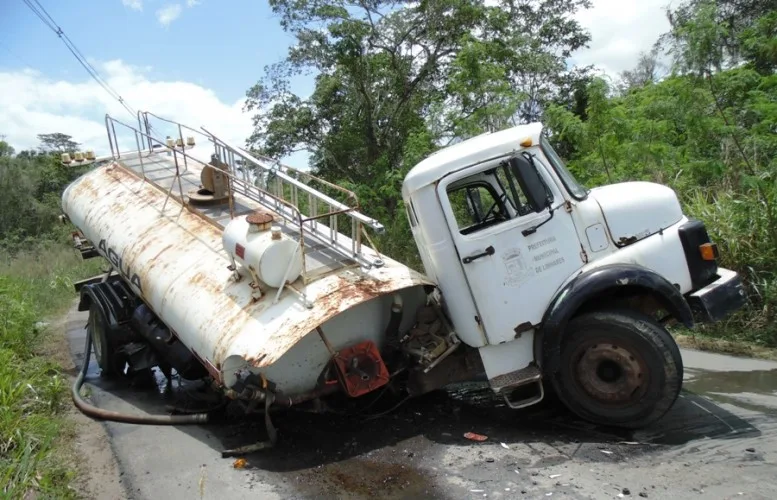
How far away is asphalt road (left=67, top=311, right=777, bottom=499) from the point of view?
406 centimetres

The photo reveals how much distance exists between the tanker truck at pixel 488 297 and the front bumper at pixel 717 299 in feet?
0.04

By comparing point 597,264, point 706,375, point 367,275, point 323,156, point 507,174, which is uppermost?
point 323,156

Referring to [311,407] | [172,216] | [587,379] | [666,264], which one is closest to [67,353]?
[172,216]

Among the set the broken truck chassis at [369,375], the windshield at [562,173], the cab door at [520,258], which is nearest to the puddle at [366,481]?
the broken truck chassis at [369,375]

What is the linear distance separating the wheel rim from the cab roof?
1733mm

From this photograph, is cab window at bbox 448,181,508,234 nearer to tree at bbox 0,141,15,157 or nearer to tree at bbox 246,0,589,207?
tree at bbox 246,0,589,207

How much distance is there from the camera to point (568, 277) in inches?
194

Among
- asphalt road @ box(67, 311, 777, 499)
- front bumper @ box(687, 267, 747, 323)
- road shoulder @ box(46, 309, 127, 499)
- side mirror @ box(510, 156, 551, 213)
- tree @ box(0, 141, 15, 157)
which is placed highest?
tree @ box(0, 141, 15, 157)

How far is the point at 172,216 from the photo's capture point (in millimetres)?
Answer: 7312

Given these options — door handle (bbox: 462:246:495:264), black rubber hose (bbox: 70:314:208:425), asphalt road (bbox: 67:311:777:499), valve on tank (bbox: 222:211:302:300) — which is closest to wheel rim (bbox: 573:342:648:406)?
asphalt road (bbox: 67:311:777:499)

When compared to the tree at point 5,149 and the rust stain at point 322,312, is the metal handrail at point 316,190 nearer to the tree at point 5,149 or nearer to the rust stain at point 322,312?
the rust stain at point 322,312

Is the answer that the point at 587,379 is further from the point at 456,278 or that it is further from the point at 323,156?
the point at 323,156

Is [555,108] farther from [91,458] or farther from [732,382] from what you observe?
[91,458]

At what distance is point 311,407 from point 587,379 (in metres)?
2.43
